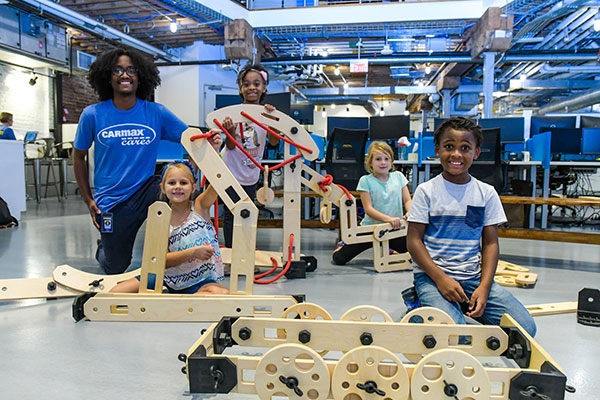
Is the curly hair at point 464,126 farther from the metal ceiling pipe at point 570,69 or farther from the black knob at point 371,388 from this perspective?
the metal ceiling pipe at point 570,69

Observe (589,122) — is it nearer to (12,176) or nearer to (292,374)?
(292,374)

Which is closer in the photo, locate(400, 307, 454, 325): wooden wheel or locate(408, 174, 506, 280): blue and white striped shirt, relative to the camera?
locate(400, 307, 454, 325): wooden wheel

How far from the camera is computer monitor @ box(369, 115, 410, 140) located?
587cm

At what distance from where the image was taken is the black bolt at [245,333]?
1259 millimetres

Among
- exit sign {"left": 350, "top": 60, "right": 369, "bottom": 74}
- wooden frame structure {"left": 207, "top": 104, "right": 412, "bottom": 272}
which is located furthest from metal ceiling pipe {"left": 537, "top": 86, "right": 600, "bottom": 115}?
wooden frame structure {"left": 207, "top": 104, "right": 412, "bottom": 272}

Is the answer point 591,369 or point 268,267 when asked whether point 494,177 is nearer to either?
point 268,267

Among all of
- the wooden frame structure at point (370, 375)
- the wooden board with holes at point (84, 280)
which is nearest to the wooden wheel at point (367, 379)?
the wooden frame structure at point (370, 375)

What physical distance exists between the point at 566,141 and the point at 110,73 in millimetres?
6061

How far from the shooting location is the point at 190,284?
2125mm

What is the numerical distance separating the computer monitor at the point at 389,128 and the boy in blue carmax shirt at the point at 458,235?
168 inches

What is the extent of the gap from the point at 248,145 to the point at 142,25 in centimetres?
688

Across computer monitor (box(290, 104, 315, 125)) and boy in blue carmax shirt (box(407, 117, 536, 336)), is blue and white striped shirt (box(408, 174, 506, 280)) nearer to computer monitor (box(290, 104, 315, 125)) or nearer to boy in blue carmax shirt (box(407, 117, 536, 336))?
boy in blue carmax shirt (box(407, 117, 536, 336))

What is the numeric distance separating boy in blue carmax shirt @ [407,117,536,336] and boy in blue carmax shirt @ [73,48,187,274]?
1.59m

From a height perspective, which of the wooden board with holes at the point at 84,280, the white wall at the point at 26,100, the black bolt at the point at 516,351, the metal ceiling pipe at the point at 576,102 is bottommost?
the wooden board with holes at the point at 84,280
